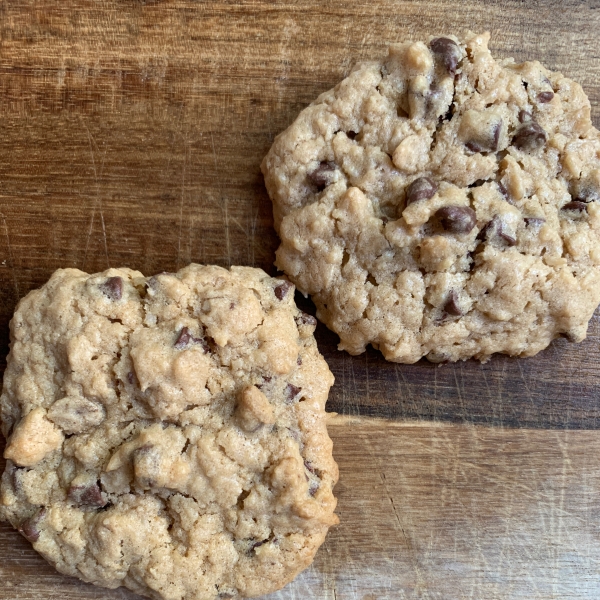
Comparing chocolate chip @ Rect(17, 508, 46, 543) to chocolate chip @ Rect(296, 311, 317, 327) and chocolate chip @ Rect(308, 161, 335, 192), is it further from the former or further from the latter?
chocolate chip @ Rect(308, 161, 335, 192)

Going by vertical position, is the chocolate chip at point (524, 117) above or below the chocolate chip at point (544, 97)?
below

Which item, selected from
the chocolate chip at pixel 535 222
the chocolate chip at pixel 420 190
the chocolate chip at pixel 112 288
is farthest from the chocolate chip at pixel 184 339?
the chocolate chip at pixel 535 222

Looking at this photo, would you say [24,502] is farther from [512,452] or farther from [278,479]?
[512,452]

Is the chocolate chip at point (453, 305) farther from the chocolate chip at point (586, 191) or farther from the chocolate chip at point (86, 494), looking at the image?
the chocolate chip at point (86, 494)

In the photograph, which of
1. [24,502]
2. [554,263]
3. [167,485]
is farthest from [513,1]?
[24,502]

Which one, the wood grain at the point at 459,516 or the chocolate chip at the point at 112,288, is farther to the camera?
the wood grain at the point at 459,516

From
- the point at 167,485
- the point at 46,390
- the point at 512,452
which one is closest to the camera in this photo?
the point at 167,485
